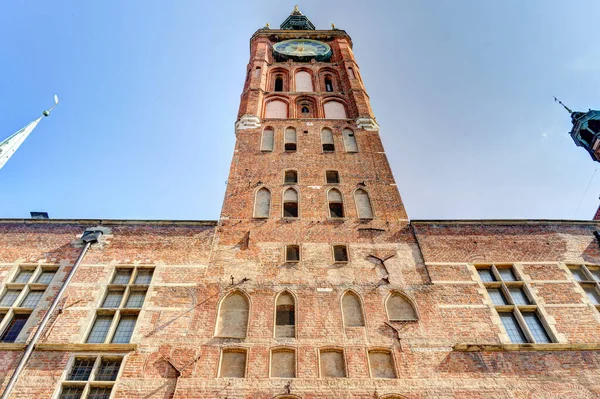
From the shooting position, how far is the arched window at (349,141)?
65.1 ft

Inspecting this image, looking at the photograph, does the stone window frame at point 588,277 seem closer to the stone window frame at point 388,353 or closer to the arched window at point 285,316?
the stone window frame at point 388,353

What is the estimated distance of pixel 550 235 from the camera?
14969mm

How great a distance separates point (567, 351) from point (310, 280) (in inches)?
284

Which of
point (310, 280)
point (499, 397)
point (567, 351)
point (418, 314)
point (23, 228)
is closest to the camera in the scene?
point (499, 397)

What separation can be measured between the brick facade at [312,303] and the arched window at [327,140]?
9.75 ft

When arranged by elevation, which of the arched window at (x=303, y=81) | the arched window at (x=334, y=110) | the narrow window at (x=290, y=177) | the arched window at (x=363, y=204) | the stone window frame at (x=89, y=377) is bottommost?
the stone window frame at (x=89, y=377)

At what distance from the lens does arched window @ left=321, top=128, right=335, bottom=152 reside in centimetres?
2005

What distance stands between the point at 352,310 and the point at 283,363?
2627 mm

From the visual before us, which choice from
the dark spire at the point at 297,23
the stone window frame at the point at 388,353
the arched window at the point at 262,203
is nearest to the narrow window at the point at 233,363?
the stone window frame at the point at 388,353

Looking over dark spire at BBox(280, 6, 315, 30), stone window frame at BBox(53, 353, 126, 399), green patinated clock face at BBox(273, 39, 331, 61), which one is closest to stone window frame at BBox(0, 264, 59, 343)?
stone window frame at BBox(53, 353, 126, 399)

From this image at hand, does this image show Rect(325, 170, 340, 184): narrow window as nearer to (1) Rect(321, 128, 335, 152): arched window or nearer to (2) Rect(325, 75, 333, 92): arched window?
(1) Rect(321, 128, 335, 152): arched window

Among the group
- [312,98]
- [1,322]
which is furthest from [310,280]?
[312,98]

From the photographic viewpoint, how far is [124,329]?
458 inches

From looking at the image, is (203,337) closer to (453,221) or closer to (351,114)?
(453,221)
